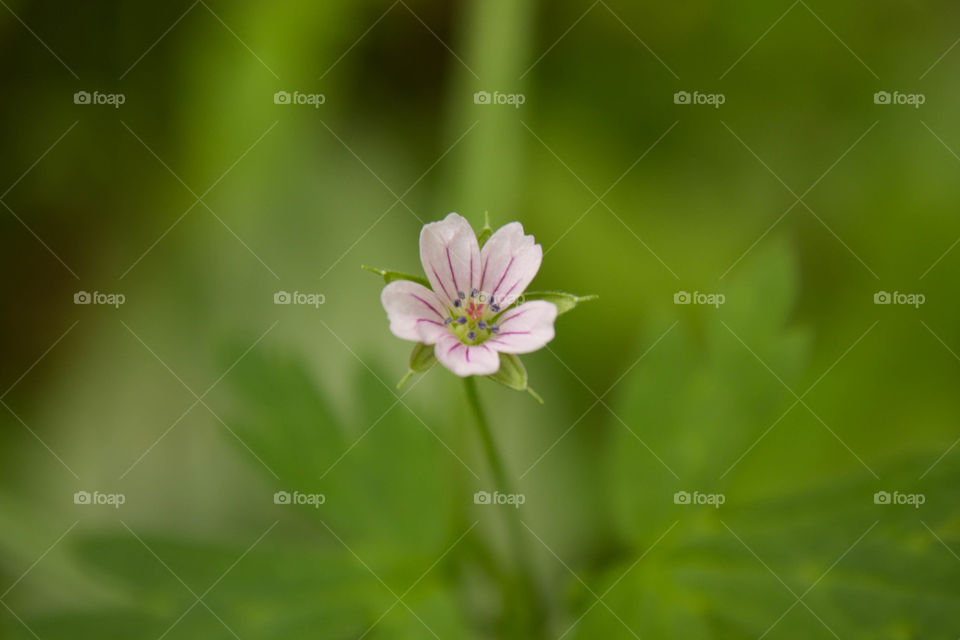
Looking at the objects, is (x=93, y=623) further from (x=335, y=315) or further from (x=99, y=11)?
(x=99, y=11)

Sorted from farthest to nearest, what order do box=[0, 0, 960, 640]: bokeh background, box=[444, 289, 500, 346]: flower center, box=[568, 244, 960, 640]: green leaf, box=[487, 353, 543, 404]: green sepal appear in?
box=[0, 0, 960, 640]: bokeh background
box=[568, 244, 960, 640]: green leaf
box=[444, 289, 500, 346]: flower center
box=[487, 353, 543, 404]: green sepal

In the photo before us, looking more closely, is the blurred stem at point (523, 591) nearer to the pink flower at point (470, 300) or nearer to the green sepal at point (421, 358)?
the pink flower at point (470, 300)

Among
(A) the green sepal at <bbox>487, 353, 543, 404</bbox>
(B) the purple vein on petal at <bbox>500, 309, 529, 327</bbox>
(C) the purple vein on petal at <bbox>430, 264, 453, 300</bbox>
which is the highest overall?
(C) the purple vein on petal at <bbox>430, 264, 453, 300</bbox>

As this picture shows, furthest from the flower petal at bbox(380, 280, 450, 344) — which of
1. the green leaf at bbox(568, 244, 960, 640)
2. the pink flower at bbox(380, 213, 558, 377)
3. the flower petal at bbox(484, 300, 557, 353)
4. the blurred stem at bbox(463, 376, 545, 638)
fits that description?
the green leaf at bbox(568, 244, 960, 640)

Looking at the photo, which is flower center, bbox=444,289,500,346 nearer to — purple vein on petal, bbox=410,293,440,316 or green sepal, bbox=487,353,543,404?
purple vein on petal, bbox=410,293,440,316

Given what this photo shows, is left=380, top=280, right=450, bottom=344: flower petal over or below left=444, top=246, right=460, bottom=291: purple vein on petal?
below

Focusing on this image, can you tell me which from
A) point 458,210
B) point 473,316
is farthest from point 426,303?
point 458,210

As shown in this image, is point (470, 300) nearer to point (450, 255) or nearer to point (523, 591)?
point (450, 255)
